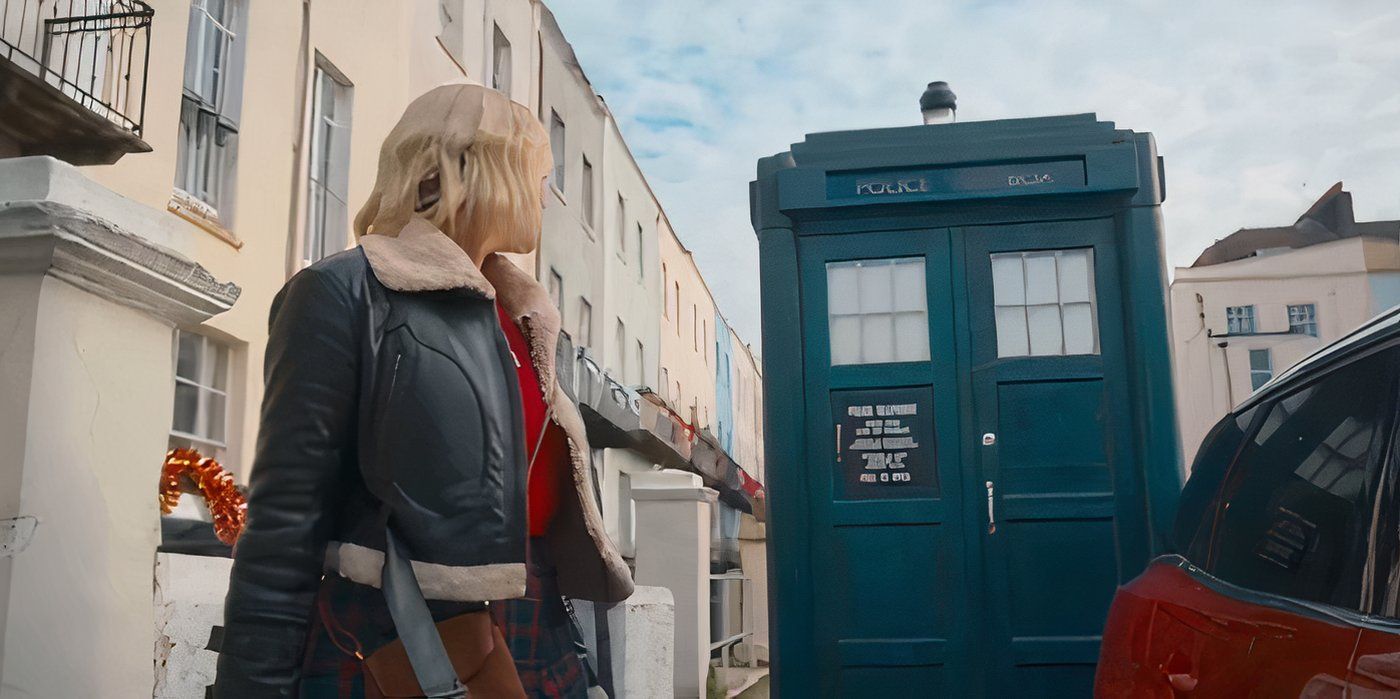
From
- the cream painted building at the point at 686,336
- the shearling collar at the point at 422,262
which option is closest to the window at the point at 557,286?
the cream painted building at the point at 686,336

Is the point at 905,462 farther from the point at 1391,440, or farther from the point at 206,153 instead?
the point at 206,153

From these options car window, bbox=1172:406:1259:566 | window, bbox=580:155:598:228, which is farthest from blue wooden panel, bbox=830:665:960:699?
window, bbox=580:155:598:228

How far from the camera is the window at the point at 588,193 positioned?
17578 millimetres

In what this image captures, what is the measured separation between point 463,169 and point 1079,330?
338 cm

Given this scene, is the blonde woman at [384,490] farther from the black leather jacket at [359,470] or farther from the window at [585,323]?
the window at [585,323]

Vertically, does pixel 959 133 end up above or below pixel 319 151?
below

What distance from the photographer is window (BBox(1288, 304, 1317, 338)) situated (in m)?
32.4

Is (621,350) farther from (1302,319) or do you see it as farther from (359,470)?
(1302,319)

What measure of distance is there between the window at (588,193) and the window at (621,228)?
1.72 m

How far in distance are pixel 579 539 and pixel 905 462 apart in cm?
298

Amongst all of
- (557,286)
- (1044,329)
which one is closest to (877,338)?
(1044,329)

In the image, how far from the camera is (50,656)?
2.27 metres

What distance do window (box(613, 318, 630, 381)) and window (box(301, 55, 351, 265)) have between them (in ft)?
36.3

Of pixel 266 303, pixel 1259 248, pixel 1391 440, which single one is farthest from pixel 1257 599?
pixel 1259 248
